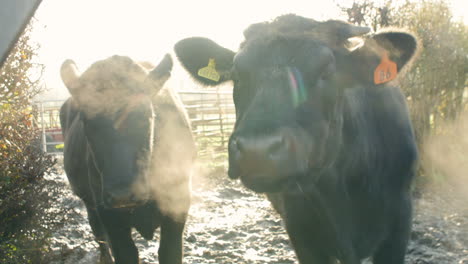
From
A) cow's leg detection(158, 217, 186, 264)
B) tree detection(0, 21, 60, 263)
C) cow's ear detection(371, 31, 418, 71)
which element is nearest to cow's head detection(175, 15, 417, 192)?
cow's ear detection(371, 31, 418, 71)

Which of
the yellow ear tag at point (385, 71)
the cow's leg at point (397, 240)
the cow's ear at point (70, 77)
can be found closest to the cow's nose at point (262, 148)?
the yellow ear tag at point (385, 71)

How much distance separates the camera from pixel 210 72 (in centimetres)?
318

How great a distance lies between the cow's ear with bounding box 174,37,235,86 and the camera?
124 inches

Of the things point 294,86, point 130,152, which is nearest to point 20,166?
point 130,152

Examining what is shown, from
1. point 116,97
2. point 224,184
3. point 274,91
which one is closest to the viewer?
point 274,91

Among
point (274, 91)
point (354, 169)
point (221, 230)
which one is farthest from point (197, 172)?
point (274, 91)

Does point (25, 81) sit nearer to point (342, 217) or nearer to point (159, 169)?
point (159, 169)

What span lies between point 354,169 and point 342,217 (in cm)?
34

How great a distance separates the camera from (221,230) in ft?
18.3

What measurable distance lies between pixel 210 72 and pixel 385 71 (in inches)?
49.5

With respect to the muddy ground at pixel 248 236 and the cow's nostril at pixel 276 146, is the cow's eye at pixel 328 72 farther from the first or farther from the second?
the muddy ground at pixel 248 236

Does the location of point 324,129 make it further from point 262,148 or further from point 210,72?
point 210,72

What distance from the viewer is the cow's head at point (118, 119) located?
120 inches

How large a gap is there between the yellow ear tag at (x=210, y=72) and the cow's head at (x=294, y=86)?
0.52 meters
